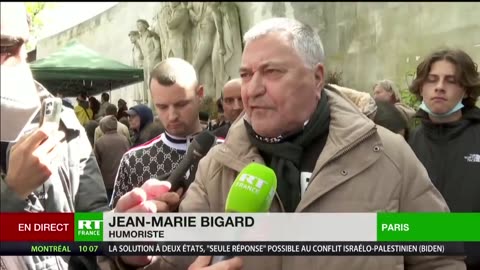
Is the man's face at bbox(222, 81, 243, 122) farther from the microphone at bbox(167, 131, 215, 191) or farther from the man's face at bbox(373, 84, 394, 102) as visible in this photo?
the man's face at bbox(373, 84, 394, 102)

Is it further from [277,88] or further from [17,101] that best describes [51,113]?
[277,88]

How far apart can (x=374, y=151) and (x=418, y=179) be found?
152mm

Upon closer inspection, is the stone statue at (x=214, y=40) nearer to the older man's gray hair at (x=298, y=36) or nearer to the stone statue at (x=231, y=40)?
the stone statue at (x=231, y=40)

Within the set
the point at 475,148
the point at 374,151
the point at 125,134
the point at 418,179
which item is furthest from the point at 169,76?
the point at 475,148

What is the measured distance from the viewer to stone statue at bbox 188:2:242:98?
1936 mm

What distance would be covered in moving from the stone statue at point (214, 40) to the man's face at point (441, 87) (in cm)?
64

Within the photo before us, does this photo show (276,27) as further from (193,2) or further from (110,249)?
(110,249)

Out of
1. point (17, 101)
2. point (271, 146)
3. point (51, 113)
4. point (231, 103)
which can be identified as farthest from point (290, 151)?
point (17, 101)

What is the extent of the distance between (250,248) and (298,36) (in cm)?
64

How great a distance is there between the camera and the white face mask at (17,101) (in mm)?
1930

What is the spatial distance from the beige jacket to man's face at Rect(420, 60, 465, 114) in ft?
0.77

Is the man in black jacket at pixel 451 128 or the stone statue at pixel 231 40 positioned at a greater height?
the stone statue at pixel 231 40

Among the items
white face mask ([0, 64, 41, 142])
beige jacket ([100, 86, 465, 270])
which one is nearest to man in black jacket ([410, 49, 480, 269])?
beige jacket ([100, 86, 465, 270])

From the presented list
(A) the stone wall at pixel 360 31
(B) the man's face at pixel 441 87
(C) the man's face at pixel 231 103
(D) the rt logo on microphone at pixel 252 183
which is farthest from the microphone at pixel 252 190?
(B) the man's face at pixel 441 87
